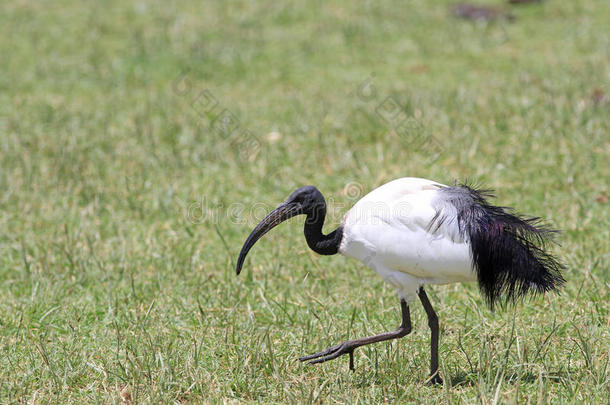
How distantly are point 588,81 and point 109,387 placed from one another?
6.13 metres

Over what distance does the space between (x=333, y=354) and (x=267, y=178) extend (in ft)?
9.73

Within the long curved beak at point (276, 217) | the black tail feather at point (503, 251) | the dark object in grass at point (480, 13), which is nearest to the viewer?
the black tail feather at point (503, 251)

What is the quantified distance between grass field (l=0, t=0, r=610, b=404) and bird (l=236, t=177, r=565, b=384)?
24 cm

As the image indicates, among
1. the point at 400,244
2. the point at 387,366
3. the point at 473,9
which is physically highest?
the point at 473,9

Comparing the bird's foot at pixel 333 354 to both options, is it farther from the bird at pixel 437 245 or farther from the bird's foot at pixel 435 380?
the bird's foot at pixel 435 380

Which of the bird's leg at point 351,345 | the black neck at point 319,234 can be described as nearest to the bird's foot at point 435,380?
the bird's leg at point 351,345

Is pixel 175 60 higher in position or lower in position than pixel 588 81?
lower

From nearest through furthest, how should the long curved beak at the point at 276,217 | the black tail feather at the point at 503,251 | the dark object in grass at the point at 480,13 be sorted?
1. the black tail feather at the point at 503,251
2. the long curved beak at the point at 276,217
3. the dark object in grass at the point at 480,13

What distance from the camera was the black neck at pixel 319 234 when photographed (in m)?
4.00

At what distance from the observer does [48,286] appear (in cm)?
490

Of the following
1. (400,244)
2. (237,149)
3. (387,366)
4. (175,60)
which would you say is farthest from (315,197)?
(175,60)

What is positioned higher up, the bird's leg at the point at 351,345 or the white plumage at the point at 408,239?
the white plumage at the point at 408,239

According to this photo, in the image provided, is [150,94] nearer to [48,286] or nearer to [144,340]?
[48,286]

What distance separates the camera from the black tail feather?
12.1 ft
